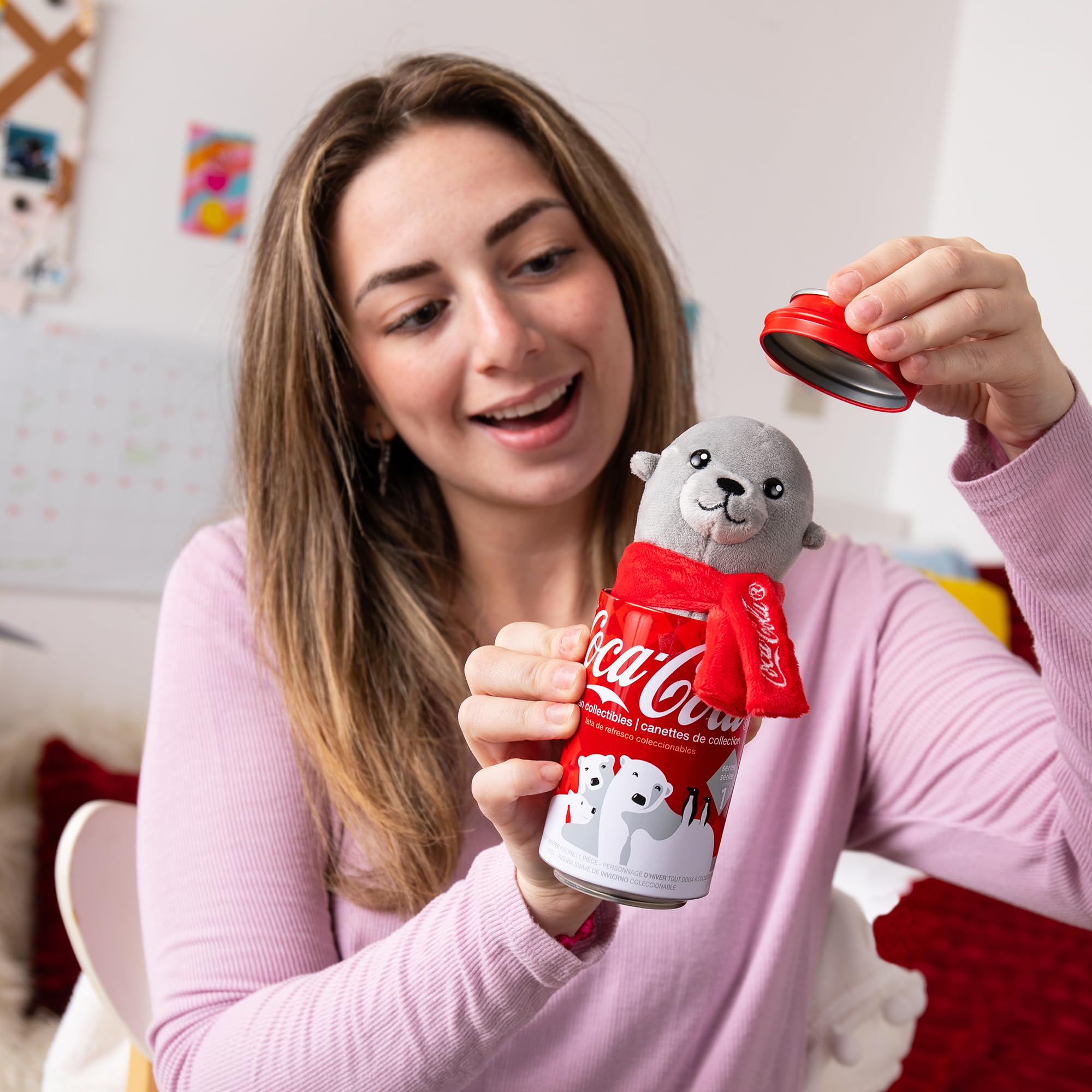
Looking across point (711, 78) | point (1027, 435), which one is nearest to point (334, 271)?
point (1027, 435)

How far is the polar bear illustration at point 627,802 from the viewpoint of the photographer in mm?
579

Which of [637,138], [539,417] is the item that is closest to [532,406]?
[539,417]

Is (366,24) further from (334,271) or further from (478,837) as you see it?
(478,837)

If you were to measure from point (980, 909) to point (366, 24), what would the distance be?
2.29m

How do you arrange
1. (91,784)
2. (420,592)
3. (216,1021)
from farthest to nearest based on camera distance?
(91,784), (420,592), (216,1021)

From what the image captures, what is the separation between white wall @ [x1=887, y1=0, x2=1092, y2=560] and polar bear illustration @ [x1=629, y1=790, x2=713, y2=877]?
1.85 meters

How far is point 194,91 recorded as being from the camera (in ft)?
7.91

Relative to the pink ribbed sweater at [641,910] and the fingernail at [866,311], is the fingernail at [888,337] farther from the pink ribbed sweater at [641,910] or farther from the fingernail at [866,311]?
the pink ribbed sweater at [641,910]

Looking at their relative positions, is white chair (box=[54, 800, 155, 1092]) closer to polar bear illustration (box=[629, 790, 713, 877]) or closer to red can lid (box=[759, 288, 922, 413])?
polar bear illustration (box=[629, 790, 713, 877])

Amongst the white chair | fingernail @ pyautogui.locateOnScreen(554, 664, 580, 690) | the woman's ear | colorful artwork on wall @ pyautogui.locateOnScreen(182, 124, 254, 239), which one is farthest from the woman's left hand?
colorful artwork on wall @ pyautogui.locateOnScreen(182, 124, 254, 239)

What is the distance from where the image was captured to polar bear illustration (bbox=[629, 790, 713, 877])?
58 centimetres

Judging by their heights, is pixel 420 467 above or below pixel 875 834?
above

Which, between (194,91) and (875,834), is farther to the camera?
(194,91)

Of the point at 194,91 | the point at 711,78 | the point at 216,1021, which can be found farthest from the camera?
the point at 711,78
